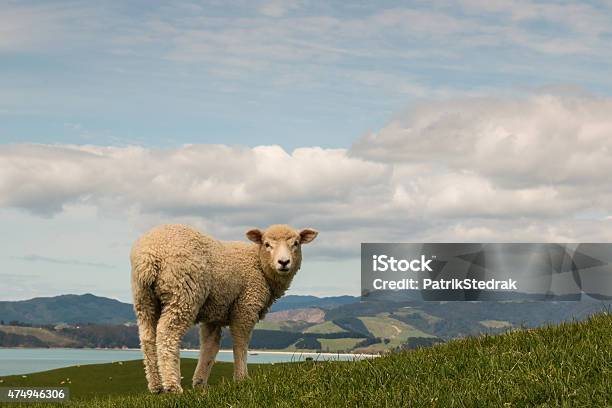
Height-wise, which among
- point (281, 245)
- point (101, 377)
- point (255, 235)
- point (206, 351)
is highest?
point (255, 235)

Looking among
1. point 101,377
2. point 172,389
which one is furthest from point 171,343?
point 101,377

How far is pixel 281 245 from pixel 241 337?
6.95 feet

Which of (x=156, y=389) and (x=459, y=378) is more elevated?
(x=459, y=378)

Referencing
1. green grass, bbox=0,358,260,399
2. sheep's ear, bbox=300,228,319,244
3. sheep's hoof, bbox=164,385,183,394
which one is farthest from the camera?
green grass, bbox=0,358,260,399

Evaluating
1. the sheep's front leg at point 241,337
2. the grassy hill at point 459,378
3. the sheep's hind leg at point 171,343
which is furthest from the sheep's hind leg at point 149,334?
the sheep's front leg at point 241,337

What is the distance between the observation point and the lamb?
14.7 meters

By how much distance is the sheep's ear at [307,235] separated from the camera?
668 inches

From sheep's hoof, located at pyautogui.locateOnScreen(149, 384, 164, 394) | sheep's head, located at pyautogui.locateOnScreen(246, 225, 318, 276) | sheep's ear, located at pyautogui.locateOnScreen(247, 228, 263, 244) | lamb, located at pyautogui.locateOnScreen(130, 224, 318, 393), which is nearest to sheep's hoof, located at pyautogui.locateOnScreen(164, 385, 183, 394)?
lamb, located at pyautogui.locateOnScreen(130, 224, 318, 393)

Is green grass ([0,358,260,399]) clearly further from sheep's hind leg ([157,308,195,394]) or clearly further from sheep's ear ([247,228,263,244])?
sheep's hind leg ([157,308,195,394])

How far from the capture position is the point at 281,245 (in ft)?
54.1

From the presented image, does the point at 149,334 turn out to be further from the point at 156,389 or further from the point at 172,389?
the point at 172,389

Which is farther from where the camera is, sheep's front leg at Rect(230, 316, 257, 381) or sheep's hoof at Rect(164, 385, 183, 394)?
sheep's front leg at Rect(230, 316, 257, 381)

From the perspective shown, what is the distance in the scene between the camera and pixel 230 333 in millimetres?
16234

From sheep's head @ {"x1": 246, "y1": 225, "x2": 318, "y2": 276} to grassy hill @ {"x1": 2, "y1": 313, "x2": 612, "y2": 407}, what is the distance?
355cm
